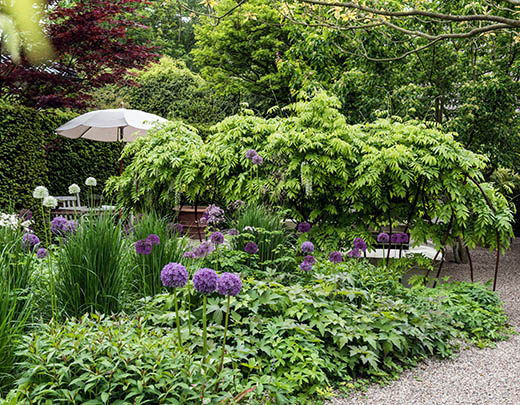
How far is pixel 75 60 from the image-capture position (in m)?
8.35

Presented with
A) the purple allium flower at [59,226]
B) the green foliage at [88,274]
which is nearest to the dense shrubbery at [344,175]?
A: the purple allium flower at [59,226]

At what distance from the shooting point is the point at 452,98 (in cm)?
684

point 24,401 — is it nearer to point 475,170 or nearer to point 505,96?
point 475,170

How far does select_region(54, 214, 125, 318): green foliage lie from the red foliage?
577 centimetres

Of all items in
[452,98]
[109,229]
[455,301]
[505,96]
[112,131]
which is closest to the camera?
[109,229]

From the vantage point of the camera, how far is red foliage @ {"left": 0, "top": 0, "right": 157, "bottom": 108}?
7496 millimetres

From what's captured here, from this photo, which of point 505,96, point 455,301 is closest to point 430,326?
point 455,301

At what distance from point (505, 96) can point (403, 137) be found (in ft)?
9.79

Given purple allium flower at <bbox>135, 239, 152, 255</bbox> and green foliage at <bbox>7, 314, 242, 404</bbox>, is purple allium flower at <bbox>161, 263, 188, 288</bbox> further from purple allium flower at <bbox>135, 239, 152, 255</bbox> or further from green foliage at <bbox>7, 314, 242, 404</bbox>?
purple allium flower at <bbox>135, 239, 152, 255</bbox>

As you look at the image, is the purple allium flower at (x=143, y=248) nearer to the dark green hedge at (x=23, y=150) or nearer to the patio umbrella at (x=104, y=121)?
the dark green hedge at (x=23, y=150)

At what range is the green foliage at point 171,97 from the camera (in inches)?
538

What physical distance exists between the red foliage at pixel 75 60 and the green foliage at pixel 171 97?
16.3 feet

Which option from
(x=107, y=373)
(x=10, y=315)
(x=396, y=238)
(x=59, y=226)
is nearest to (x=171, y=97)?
(x=396, y=238)

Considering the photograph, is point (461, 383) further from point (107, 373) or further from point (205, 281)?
point (107, 373)
